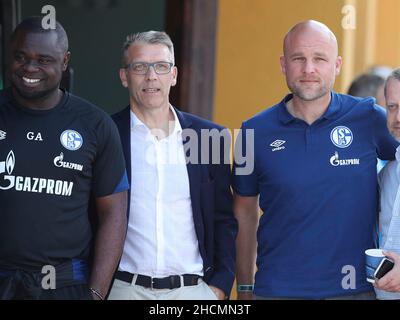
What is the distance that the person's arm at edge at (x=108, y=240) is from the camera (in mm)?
3646

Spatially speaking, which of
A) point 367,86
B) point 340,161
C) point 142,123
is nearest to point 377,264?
point 340,161

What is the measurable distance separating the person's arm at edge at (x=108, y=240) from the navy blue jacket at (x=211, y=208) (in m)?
0.21

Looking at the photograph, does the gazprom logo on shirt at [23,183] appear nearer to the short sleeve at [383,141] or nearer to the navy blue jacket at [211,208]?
the navy blue jacket at [211,208]

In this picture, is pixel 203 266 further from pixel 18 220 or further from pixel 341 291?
pixel 18 220

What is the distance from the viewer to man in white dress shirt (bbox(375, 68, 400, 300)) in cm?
352

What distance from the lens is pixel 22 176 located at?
3.46 m

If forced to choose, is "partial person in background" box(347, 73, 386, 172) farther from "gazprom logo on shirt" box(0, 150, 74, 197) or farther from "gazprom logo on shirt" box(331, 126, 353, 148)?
"gazprom logo on shirt" box(0, 150, 74, 197)

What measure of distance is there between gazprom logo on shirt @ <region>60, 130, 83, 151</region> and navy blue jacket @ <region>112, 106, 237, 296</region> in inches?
11.8

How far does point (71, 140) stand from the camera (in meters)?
3.55

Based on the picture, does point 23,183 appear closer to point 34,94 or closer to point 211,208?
point 34,94

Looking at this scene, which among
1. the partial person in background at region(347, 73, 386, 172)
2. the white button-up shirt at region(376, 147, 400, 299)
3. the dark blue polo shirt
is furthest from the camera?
the partial person in background at region(347, 73, 386, 172)

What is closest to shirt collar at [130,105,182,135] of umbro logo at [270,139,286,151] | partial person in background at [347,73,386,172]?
umbro logo at [270,139,286,151]
